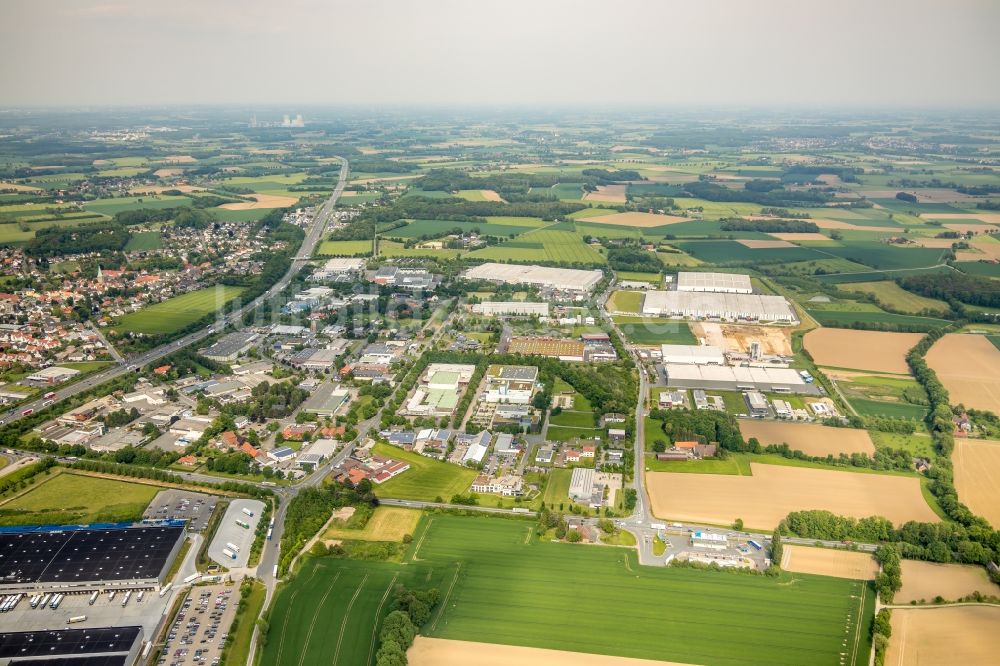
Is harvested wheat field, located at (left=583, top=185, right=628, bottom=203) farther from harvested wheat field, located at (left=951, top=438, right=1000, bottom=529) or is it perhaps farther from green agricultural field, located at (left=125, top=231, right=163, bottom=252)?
harvested wheat field, located at (left=951, top=438, right=1000, bottom=529)

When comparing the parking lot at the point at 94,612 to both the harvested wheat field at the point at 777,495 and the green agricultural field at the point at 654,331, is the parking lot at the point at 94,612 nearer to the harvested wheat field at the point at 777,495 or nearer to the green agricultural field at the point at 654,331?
the harvested wheat field at the point at 777,495

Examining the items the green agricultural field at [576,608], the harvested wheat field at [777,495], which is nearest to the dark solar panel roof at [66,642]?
the green agricultural field at [576,608]

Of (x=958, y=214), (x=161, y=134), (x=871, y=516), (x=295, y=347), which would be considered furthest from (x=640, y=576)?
(x=161, y=134)

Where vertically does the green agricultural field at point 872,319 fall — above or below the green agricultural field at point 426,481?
above

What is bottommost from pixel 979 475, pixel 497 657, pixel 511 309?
pixel 497 657

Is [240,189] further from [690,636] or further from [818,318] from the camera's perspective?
[690,636]

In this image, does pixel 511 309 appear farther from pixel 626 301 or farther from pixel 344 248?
pixel 344 248

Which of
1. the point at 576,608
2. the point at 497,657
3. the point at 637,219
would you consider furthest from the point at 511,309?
the point at 637,219
